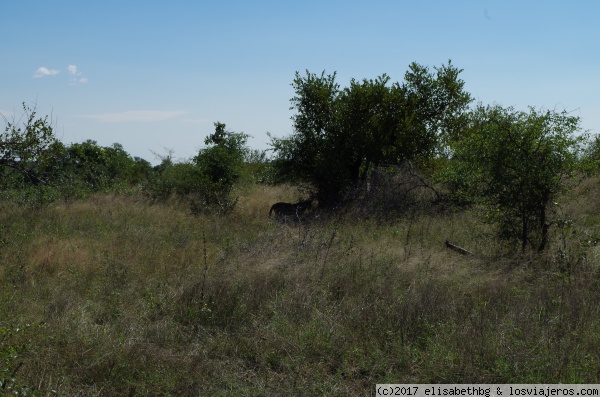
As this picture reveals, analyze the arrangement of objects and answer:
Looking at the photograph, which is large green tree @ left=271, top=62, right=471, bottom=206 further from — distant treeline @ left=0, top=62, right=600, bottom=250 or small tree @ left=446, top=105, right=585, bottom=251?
small tree @ left=446, top=105, right=585, bottom=251

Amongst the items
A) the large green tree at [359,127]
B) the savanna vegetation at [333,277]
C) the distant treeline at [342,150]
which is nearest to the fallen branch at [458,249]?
the savanna vegetation at [333,277]

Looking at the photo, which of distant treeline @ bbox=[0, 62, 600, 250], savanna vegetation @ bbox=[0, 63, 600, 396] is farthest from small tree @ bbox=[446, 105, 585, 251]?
distant treeline @ bbox=[0, 62, 600, 250]

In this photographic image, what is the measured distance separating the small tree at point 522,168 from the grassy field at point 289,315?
46 cm

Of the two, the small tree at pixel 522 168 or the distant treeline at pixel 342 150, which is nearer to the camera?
the small tree at pixel 522 168

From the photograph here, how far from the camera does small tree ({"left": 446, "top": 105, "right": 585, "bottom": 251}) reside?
8.19 meters

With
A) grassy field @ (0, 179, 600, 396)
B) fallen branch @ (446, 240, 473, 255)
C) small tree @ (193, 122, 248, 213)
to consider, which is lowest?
grassy field @ (0, 179, 600, 396)

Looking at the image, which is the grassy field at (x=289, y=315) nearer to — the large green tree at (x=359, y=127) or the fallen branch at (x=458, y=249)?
the fallen branch at (x=458, y=249)

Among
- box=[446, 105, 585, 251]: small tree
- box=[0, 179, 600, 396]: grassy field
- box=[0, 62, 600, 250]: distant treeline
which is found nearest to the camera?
box=[0, 179, 600, 396]: grassy field

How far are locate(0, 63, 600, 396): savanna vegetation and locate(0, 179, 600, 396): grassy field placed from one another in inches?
0.9

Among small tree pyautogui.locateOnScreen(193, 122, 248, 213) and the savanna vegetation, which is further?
small tree pyautogui.locateOnScreen(193, 122, 248, 213)

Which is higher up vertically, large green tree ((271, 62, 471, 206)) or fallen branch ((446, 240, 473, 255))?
large green tree ((271, 62, 471, 206))

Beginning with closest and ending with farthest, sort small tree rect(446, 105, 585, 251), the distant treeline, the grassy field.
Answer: the grassy field < small tree rect(446, 105, 585, 251) < the distant treeline

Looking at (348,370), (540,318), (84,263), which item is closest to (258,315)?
(348,370)

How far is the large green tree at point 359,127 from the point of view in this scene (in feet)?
50.8
